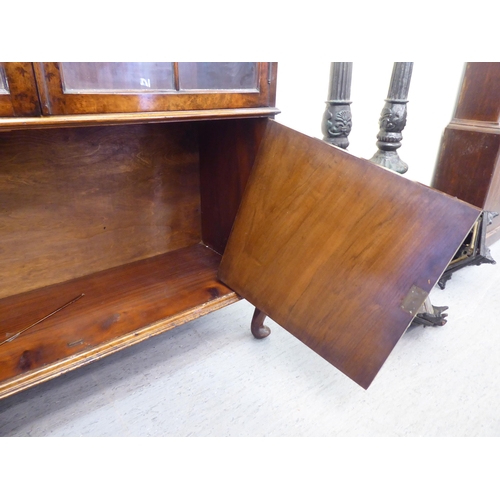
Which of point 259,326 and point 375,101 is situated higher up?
point 375,101

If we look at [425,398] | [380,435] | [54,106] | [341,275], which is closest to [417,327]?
[425,398]

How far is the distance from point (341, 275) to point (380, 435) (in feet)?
1.36

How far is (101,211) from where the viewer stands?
109 cm

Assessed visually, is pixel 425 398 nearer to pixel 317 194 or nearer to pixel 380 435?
pixel 380 435

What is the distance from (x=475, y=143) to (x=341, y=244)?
50.8 inches

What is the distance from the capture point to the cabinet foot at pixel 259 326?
112cm

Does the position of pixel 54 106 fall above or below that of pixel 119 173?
above

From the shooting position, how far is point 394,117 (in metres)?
1.20

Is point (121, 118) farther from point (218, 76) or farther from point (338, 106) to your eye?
point (338, 106)

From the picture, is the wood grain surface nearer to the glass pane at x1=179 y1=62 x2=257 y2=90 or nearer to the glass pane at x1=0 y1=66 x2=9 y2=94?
the glass pane at x1=179 y1=62 x2=257 y2=90

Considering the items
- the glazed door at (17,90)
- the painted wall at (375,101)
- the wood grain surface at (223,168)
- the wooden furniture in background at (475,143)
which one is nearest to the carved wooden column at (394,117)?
the painted wall at (375,101)

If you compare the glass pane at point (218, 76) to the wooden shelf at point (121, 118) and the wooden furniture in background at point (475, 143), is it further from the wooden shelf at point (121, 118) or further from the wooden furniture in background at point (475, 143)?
the wooden furniture in background at point (475, 143)

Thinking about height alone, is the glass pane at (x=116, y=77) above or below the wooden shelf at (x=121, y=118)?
above

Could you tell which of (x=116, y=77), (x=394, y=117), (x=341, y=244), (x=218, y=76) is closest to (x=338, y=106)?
(x=394, y=117)
